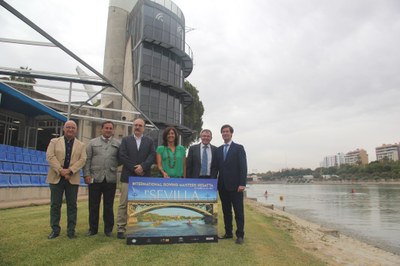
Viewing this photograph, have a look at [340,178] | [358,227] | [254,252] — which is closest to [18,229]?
[254,252]

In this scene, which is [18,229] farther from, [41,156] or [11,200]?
[41,156]

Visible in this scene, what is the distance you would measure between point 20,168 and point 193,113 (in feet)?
88.4

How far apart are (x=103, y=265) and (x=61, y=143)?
242 cm

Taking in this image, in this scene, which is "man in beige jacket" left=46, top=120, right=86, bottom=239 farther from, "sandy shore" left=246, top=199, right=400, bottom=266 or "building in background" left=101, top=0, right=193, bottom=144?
"building in background" left=101, top=0, right=193, bottom=144

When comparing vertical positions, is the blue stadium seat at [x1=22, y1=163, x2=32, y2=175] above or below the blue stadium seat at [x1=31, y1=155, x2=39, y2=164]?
below

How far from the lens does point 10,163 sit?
12164 millimetres

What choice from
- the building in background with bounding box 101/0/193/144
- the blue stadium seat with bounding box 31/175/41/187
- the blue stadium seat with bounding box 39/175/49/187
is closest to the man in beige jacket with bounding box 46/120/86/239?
the blue stadium seat with bounding box 31/175/41/187

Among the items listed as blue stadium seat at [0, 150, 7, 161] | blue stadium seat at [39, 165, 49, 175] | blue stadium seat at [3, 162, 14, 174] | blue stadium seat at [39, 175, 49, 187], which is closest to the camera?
blue stadium seat at [3, 162, 14, 174]

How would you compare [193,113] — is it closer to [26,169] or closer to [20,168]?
[26,169]

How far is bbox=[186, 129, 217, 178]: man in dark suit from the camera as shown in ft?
19.4

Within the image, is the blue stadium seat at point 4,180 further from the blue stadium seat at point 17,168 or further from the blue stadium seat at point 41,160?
the blue stadium seat at point 41,160

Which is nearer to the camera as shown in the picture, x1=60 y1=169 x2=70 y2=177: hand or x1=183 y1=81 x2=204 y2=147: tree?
x1=60 y1=169 x2=70 y2=177: hand

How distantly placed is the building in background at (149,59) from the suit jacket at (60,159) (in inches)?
752

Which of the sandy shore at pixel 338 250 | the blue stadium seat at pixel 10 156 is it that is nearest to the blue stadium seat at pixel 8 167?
the blue stadium seat at pixel 10 156
